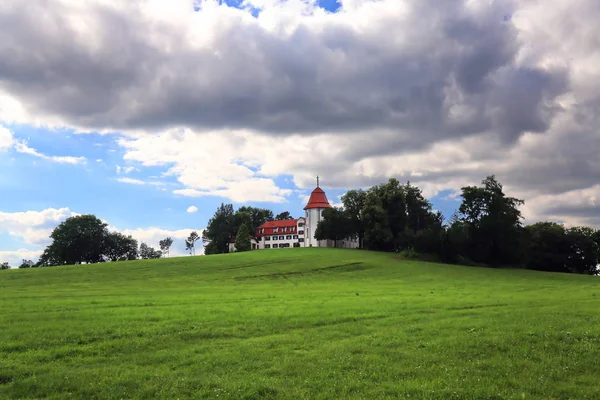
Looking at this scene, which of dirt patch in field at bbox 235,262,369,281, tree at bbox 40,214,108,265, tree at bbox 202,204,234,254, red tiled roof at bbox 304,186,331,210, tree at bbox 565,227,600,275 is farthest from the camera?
tree at bbox 202,204,234,254

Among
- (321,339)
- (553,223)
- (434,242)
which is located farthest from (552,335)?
(553,223)

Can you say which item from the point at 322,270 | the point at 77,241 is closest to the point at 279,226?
the point at 77,241

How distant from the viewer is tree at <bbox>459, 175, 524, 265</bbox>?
86.0 meters

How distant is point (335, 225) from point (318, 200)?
22203mm

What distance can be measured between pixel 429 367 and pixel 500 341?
404cm

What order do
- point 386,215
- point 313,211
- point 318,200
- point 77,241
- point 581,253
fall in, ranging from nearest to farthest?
point 581,253
point 386,215
point 77,241
point 313,211
point 318,200

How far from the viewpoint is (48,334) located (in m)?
16.6

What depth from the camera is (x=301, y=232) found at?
145 meters

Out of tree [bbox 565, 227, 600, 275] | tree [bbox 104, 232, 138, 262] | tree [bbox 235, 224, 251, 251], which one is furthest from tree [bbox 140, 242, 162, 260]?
tree [bbox 565, 227, 600, 275]

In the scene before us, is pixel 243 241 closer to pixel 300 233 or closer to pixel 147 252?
pixel 300 233

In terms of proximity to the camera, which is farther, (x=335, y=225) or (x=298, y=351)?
(x=335, y=225)

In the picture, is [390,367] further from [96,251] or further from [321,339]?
[96,251]

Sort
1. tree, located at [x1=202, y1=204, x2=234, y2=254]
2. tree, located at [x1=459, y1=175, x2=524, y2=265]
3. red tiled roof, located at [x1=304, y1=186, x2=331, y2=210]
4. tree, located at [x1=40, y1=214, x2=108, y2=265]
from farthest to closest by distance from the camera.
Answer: tree, located at [x1=202, y1=204, x2=234, y2=254] → red tiled roof, located at [x1=304, y1=186, x2=331, y2=210] → tree, located at [x1=40, y1=214, x2=108, y2=265] → tree, located at [x1=459, y1=175, x2=524, y2=265]

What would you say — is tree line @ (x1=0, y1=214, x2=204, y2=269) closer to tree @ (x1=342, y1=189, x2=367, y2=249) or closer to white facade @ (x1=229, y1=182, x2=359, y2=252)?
white facade @ (x1=229, y1=182, x2=359, y2=252)
